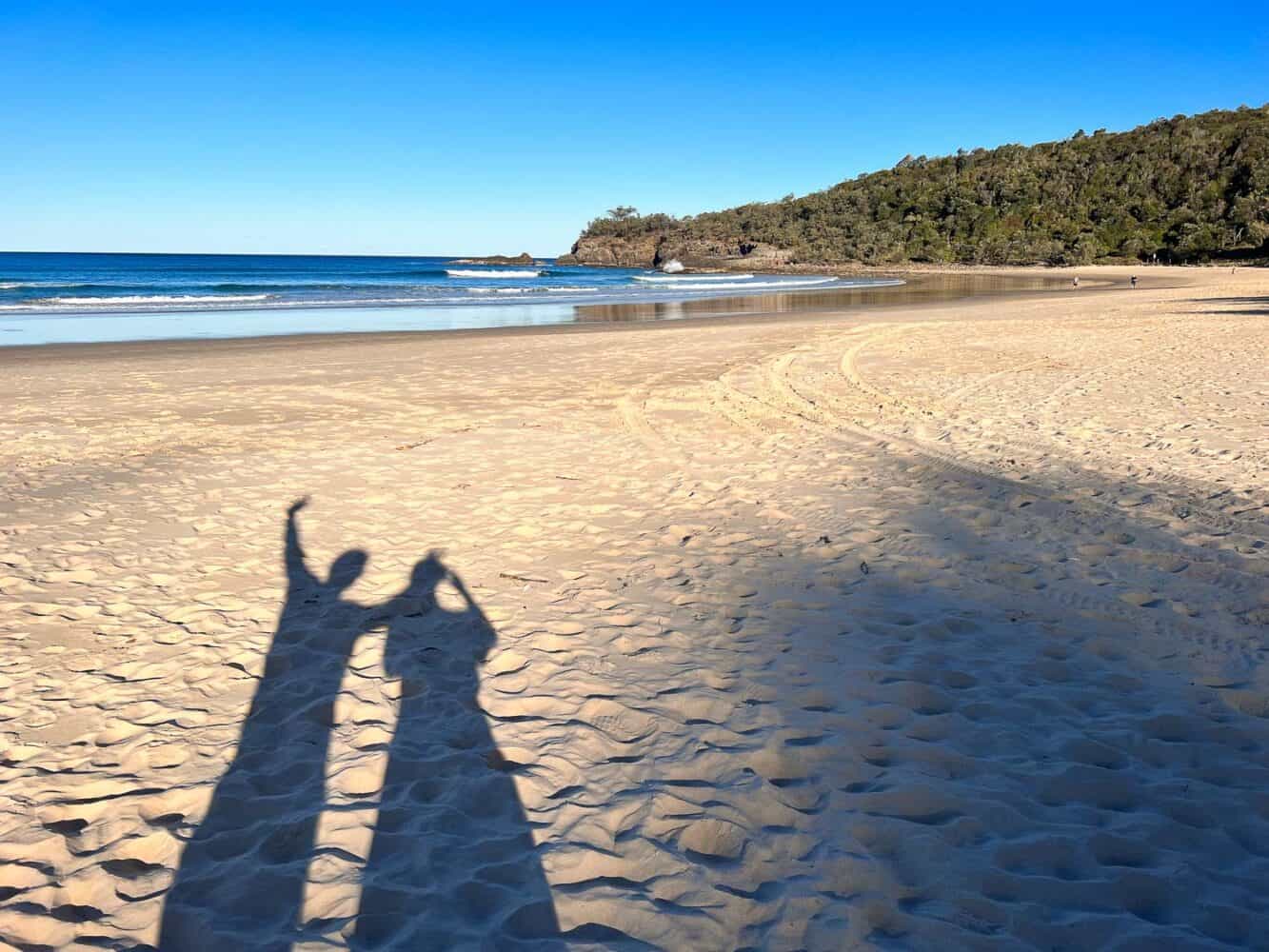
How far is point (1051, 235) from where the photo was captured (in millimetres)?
83312

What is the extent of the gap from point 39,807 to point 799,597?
3.52 m

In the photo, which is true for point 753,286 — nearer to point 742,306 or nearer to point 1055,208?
point 742,306

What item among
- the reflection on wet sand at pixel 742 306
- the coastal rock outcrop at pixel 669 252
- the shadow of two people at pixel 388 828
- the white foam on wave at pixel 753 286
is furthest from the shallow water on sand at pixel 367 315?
the coastal rock outcrop at pixel 669 252

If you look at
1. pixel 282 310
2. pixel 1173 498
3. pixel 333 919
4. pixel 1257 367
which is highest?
pixel 282 310

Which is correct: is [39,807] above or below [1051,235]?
below

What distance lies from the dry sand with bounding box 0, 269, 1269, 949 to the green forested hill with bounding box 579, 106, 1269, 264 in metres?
74.3

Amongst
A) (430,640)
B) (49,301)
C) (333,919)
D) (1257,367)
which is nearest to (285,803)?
(333,919)

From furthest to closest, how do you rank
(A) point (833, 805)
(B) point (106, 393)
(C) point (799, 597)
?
1. (B) point (106, 393)
2. (C) point (799, 597)
3. (A) point (833, 805)

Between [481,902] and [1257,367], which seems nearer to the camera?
[481,902]

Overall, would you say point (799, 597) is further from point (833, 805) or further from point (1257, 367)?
point (1257, 367)

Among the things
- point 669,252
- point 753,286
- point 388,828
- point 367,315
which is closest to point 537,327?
point 367,315

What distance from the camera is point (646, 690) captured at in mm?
3629

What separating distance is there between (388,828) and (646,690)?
4.21ft

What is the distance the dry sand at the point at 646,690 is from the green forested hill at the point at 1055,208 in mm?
74286
